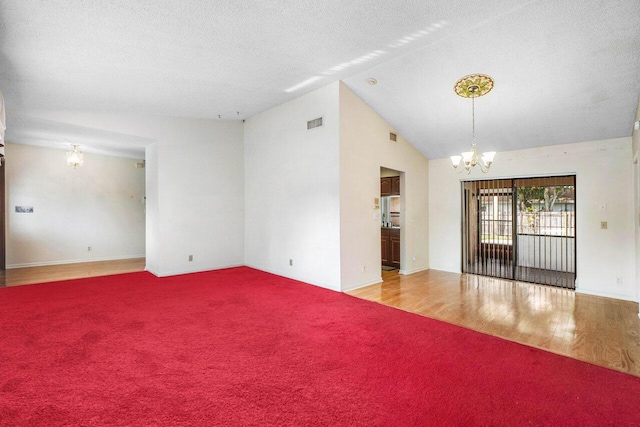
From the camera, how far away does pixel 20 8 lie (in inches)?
108

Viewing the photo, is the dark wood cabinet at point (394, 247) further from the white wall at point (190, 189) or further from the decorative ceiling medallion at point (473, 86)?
the white wall at point (190, 189)

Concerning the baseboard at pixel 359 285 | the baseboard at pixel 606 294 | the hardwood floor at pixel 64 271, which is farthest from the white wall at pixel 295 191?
the baseboard at pixel 606 294

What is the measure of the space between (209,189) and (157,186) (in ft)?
3.43

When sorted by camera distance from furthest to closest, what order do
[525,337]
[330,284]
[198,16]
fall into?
[330,284] → [525,337] → [198,16]

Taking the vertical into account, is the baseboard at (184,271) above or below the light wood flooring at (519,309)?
above

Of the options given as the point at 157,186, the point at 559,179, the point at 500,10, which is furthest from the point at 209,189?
the point at 559,179

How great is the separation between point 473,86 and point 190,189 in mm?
5668

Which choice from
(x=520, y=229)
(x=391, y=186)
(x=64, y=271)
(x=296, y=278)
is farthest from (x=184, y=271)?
(x=520, y=229)

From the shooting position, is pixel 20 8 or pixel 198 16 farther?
pixel 198 16

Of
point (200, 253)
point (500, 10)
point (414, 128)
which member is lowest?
point (200, 253)

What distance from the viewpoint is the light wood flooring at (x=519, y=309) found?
3156 mm

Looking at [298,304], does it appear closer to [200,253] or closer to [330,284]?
[330,284]

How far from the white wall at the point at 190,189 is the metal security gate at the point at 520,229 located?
533 cm

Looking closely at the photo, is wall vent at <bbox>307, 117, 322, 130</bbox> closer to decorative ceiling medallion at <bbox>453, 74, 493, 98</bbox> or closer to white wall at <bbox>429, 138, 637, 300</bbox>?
decorative ceiling medallion at <bbox>453, 74, 493, 98</bbox>
